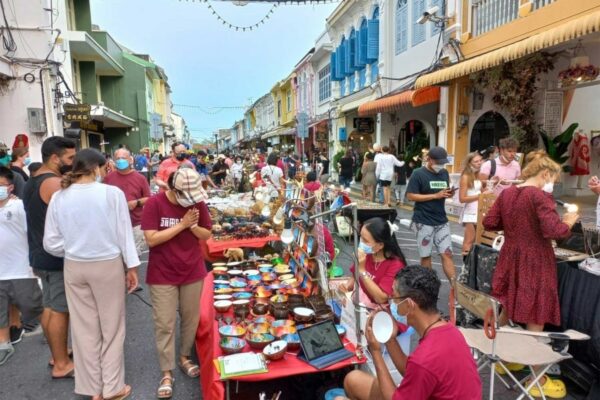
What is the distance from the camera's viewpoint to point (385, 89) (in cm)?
1413

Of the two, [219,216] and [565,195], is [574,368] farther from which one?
[565,195]

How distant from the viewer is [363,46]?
15.5 meters

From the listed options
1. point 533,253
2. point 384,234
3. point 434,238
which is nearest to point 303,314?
point 384,234

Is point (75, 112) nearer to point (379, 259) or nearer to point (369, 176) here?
point (369, 176)

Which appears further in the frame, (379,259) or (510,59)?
(510,59)

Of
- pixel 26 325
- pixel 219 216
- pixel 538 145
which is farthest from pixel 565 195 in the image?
pixel 26 325

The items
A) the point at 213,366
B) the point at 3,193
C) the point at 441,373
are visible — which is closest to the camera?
the point at 441,373

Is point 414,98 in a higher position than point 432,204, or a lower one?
higher

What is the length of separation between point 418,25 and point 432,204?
903 cm

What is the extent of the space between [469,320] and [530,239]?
1194mm

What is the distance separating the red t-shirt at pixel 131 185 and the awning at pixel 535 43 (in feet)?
19.4

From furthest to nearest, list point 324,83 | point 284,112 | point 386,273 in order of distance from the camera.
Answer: point 284,112 < point 324,83 < point 386,273

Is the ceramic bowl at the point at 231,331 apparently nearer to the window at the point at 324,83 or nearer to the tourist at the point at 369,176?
the tourist at the point at 369,176

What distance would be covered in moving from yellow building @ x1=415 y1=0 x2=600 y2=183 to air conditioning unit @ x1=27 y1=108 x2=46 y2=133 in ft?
30.0
